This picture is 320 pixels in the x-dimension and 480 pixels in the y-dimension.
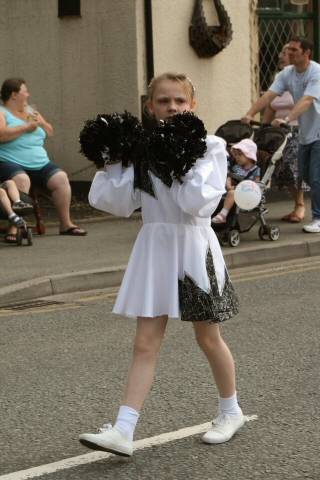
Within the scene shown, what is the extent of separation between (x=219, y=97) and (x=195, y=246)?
11.2m

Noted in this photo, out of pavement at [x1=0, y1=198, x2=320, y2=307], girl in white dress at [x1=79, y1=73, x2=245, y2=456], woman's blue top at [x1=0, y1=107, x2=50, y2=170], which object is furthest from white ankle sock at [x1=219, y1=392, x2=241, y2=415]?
woman's blue top at [x1=0, y1=107, x2=50, y2=170]

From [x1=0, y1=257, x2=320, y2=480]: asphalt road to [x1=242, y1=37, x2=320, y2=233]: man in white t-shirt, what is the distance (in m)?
3.49

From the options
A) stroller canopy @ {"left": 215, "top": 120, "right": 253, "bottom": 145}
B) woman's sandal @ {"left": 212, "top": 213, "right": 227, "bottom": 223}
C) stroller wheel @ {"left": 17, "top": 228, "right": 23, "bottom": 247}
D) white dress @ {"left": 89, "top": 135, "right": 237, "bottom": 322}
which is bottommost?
stroller wheel @ {"left": 17, "top": 228, "right": 23, "bottom": 247}

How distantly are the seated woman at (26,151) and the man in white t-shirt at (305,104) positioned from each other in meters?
2.18

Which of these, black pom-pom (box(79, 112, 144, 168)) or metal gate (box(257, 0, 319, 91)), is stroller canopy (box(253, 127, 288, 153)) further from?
black pom-pom (box(79, 112, 144, 168))

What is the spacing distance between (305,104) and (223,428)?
7696mm

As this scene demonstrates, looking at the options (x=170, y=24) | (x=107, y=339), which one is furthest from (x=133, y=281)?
(x=170, y=24)

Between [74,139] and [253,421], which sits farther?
[74,139]

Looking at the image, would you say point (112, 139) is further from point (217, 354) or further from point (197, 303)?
point (217, 354)

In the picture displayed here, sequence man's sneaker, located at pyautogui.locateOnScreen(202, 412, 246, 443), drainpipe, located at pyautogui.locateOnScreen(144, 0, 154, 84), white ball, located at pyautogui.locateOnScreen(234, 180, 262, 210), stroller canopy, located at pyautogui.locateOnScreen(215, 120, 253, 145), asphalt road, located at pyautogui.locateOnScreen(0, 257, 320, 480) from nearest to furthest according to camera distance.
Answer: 1. asphalt road, located at pyautogui.locateOnScreen(0, 257, 320, 480)
2. man's sneaker, located at pyautogui.locateOnScreen(202, 412, 246, 443)
3. white ball, located at pyautogui.locateOnScreen(234, 180, 262, 210)
4. stroller canopy, located at pyautogui.locateOnScreen(215, 120, 253, 145)
5. drainpipe, located at pyautogui.locateOnScreen(144, 0, 154, 84)

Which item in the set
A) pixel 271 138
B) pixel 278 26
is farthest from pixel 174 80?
pixel 278 26

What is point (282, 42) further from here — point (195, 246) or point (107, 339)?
point (195, 246)

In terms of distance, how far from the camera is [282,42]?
17.3m

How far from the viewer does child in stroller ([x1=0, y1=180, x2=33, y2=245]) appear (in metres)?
12.0
